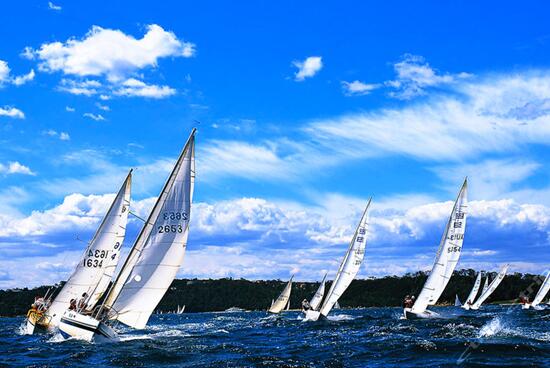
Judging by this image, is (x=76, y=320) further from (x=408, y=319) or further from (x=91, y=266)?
(x=408, y=319)

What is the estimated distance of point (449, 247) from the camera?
2034 inches

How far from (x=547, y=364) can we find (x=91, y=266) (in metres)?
28.3

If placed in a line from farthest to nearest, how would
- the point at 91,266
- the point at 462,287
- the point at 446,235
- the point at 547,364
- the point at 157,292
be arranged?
1. the point at 462,287
2. the point at 446,235
3. the point at 91,266
4. the point at 157,292
5. the point at 547,364

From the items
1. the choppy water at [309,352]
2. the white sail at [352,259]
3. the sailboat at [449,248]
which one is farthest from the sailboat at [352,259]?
the choppy water at [309,352]

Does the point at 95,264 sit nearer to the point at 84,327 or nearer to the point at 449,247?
the point at 84,327

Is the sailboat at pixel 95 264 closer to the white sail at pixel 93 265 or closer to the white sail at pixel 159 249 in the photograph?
the white sail at pixel 93 265

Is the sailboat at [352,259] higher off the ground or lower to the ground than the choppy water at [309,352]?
higher

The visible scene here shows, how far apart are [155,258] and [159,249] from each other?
495mm

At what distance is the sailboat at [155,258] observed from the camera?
1248 inches

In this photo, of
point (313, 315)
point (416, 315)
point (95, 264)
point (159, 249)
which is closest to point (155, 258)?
point (159, 249)

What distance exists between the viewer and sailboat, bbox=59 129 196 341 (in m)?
31.7

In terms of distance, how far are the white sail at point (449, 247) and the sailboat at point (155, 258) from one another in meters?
26.7

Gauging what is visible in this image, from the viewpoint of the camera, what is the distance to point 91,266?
40.5 metres

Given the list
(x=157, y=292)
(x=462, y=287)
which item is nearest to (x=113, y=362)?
(x=157, y=292)
